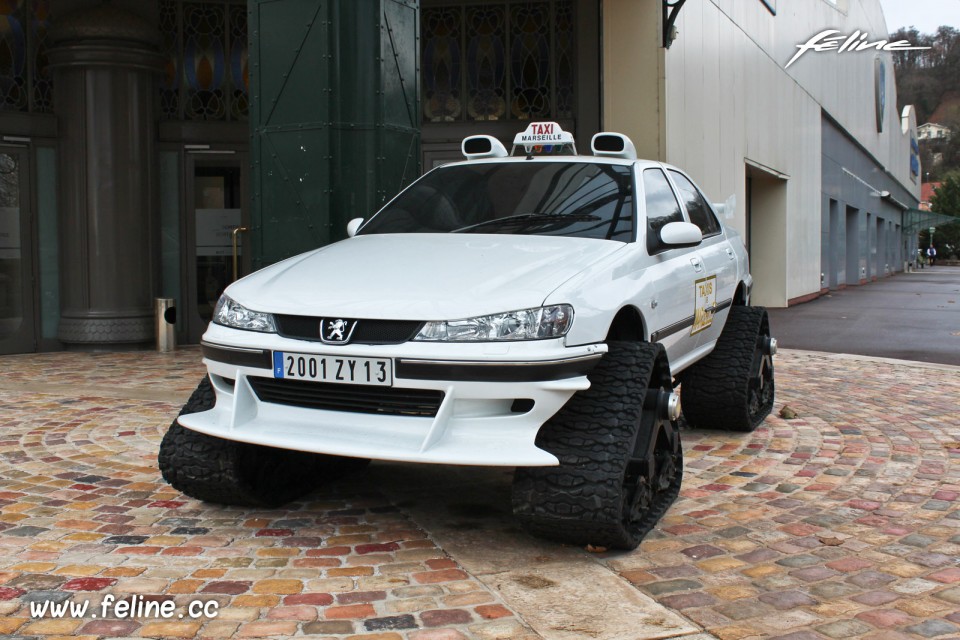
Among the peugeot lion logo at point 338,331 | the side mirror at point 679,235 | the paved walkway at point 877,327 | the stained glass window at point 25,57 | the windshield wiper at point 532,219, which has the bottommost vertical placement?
the paved walkway at point 877,327

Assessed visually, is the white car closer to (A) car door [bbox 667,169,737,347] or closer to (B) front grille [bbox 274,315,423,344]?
(B) front grille [bbox 274,315,423,344]

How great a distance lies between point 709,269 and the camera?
224 inches

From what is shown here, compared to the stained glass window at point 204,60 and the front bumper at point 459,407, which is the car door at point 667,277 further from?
the stained glass window at point 204,60

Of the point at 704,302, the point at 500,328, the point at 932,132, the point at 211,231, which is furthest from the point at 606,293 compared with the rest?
the point at 932,132

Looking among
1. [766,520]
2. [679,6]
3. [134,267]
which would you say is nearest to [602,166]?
[766,520]

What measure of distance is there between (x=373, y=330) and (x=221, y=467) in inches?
41.3

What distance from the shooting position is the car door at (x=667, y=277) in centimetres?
462

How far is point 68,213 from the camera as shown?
11.0 meters

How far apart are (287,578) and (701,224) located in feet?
11.3

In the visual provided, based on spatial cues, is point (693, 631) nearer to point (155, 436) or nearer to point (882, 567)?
point (882, 567)

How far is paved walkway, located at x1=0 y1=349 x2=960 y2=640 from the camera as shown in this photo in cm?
318

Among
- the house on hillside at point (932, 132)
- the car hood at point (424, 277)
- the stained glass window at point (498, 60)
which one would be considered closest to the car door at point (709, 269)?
the car hood at point (424, 277)

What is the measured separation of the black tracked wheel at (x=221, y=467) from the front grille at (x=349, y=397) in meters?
0.43

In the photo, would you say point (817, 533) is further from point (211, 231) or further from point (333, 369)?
point (211, 231)
